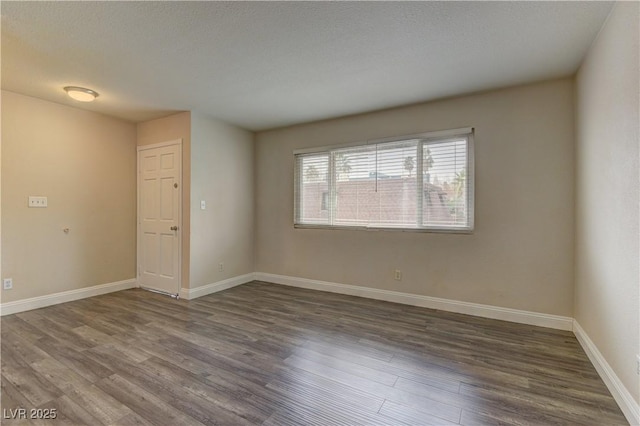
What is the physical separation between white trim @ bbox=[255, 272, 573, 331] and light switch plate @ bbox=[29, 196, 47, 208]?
325 cm

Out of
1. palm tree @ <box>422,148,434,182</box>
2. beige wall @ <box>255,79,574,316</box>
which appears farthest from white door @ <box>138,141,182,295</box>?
palm tree @ <box>422,148,434,182</box>

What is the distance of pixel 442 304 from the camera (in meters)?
3.60

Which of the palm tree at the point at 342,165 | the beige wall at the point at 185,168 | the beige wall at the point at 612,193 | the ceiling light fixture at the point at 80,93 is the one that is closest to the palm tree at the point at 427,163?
the palm tree at the point at 342,165

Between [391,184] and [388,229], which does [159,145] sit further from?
[388,229]

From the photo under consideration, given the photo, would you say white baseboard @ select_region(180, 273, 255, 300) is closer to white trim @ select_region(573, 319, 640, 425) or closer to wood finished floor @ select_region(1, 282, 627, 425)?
wood finished floor @ select_region(1, 282, 627, 425)

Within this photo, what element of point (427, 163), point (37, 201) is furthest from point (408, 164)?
point (37, 201)

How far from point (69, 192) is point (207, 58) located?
2904 millimetres

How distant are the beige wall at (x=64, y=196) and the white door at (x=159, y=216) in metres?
0.23

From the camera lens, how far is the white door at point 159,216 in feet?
13.6

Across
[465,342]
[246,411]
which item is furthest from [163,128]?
[465,342]

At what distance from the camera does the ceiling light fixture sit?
10.7 ft

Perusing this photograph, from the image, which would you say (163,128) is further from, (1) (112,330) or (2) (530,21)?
(2) (530,21)

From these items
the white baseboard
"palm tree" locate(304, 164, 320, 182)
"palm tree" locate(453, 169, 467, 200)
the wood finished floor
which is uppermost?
"palm tree" locate(304, 164, 320, 182)

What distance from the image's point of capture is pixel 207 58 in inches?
104
